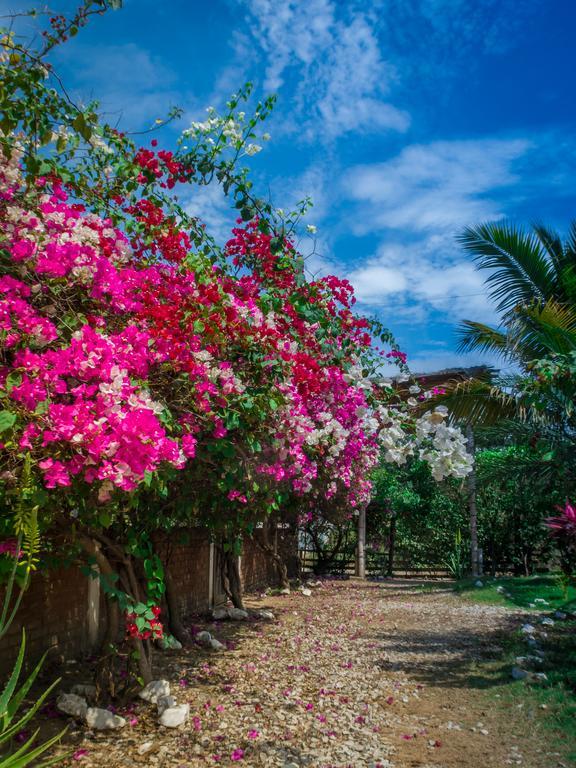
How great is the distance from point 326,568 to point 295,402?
12444 millimetres

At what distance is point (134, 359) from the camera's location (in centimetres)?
328

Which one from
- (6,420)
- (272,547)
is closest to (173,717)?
(6,420)

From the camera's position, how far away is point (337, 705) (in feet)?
16.3

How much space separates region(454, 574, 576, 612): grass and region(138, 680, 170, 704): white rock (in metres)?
6.69

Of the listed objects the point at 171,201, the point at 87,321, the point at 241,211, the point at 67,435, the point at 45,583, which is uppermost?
the point at 171,201

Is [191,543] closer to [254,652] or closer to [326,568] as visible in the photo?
[254,652]

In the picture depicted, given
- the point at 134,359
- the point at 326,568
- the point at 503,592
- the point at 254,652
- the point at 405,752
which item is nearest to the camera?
the point at 134,359

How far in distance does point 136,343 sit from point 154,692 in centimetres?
285

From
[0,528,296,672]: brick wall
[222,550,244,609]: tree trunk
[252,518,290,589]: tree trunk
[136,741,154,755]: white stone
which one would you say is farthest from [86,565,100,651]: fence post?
[252,518,290,589]: tree trunk

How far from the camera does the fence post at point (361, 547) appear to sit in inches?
602

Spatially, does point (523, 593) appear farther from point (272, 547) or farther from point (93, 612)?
point (93, 612)

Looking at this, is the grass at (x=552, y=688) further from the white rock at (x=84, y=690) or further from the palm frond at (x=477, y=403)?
the white rock at (x=84, y=690)

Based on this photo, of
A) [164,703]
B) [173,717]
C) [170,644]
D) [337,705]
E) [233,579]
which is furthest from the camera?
[233,579]

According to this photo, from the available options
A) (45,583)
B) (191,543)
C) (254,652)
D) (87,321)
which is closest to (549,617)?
(254,652)
